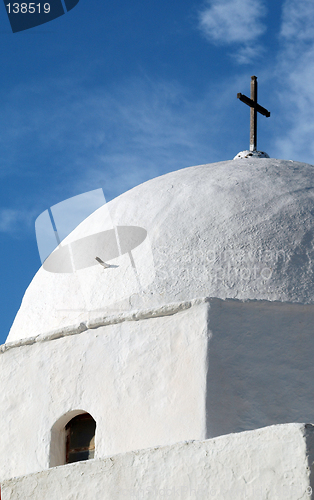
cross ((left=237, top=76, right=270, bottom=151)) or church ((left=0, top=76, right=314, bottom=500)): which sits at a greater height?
cross ((left=237, top=76, right=270, bottom=151))

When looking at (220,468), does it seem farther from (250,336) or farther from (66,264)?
(66,264)

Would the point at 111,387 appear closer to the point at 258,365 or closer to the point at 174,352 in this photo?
the point at 174,352

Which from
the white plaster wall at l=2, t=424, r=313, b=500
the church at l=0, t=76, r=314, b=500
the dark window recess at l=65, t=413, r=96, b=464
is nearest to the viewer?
the white plaster wall at l=2, t=424, r=313, b=500

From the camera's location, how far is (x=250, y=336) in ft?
17.5

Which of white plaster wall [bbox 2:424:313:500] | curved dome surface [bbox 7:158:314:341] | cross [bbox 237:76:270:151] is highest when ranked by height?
cross [bbox 237:76:270:151]

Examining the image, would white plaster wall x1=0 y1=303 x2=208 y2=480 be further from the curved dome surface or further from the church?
the curved dome surface

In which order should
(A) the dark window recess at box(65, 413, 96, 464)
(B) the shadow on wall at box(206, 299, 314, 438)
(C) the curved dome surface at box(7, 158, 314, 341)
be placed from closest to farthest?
(B) the shadow on wall at box(206, 299, 314, 438)
(A) the dark window recess at box(65, 413, 96, 464)
(C) the curved dome surface at box(7, 158, 314, 341)

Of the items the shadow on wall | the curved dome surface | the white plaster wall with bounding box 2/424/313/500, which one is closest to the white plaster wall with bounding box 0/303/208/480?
the shadow on wall

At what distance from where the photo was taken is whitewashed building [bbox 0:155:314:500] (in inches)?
173

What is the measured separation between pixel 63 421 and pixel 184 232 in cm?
193

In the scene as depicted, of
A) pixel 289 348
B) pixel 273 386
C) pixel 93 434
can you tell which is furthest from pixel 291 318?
pixel 93 434

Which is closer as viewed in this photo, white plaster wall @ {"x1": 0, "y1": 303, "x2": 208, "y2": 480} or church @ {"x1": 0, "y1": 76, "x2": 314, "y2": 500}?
church @ {"x1": 0, "y1": 76, "x2": 314, "y2": 500}

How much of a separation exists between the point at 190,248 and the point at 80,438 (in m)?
1.84

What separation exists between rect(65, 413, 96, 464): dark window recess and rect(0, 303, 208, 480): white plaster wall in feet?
0.28
